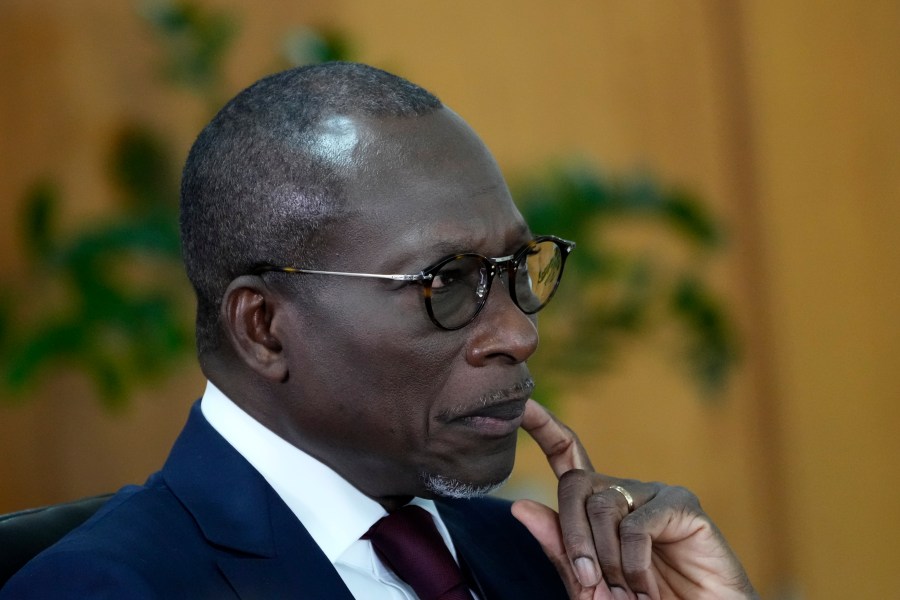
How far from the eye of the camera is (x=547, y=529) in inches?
68.4

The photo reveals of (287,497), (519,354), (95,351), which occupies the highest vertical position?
(519,354)

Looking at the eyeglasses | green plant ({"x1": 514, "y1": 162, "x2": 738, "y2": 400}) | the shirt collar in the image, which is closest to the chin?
the shirt collar

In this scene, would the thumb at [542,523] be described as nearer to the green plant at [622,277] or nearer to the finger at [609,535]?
the finger at [609,535]

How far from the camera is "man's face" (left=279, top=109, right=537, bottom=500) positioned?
1594 mm

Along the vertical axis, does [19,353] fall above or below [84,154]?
below

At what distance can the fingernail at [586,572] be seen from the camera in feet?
5.16

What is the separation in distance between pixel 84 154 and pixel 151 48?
445 millimetres

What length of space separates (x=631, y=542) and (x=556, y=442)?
35 cm

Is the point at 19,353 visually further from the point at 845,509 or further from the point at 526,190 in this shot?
the point at 845,509

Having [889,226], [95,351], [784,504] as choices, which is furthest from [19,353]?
[889,226]

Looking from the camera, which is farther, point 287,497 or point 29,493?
point 29,493

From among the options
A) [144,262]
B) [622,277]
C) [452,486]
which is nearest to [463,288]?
[452,486]

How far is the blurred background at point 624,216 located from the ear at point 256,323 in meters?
2.27

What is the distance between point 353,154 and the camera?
5.27ft
